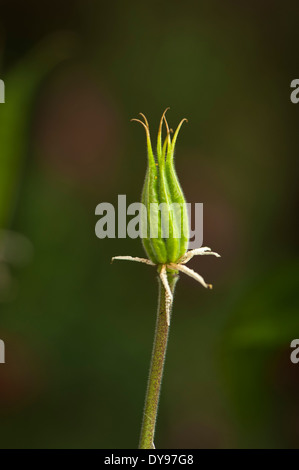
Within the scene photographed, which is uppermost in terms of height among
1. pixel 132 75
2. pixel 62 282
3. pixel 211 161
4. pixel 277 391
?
pixel 132 75

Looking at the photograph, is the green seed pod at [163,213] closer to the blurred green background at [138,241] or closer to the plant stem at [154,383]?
the plant stem at [154,383]

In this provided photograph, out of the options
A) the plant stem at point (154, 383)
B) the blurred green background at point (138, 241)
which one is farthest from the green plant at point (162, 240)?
the blurred green background at point (138, 241)

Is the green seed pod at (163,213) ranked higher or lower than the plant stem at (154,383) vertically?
higher

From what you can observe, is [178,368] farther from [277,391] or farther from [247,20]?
[247,20]

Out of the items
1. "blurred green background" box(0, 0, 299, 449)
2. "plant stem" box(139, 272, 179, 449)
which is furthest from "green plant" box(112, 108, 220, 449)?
"blurred green background" box(0, 0, 299, 449)

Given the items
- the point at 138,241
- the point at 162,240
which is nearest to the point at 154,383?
the point at 162,240

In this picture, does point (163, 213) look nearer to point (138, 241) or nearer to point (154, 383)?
point (154, 383)
